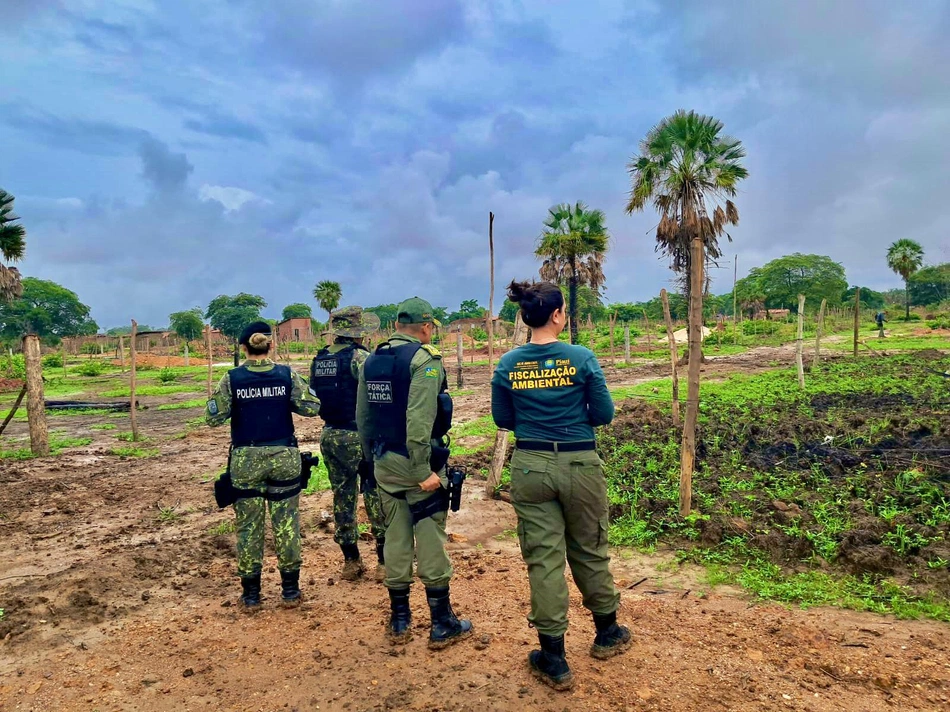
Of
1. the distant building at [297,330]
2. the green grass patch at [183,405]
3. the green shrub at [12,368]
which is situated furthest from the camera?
the distant building at [297,330]

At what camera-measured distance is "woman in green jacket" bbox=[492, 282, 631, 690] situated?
2.94 m

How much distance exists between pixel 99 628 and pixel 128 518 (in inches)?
116

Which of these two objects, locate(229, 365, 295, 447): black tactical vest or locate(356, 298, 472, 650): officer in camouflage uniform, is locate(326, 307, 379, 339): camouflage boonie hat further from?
locate(356, 298, 472, 650): officer in camouflage uniform

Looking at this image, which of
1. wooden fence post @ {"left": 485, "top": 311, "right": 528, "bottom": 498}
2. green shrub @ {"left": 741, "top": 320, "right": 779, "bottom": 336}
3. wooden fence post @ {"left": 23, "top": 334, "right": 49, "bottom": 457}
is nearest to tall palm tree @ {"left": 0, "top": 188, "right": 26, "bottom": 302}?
wooden fence post @ {"left": 23, "top": 334, "right": 49, "bottom": 457}

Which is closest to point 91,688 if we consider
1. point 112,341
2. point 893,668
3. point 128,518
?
point 128,518

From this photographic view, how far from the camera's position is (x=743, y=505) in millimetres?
5273

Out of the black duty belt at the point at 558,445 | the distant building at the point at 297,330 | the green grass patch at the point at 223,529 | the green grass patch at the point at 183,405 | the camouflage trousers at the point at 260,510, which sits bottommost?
the green grass patch at the point at 223,529

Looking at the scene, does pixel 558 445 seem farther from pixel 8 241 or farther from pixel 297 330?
pixel 297 330

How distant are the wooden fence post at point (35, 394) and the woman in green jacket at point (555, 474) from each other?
9508mm

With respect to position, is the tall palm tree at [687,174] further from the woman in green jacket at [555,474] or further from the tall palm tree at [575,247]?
the woman in green jacket at [555,474]

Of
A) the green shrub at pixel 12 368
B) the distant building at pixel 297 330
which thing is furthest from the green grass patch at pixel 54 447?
the distant building at pixel 297 330

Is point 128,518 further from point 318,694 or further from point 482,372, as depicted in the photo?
point 482,372

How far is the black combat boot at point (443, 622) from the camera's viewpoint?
341 cm

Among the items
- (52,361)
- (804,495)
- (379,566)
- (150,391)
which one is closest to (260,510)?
(379,566)
